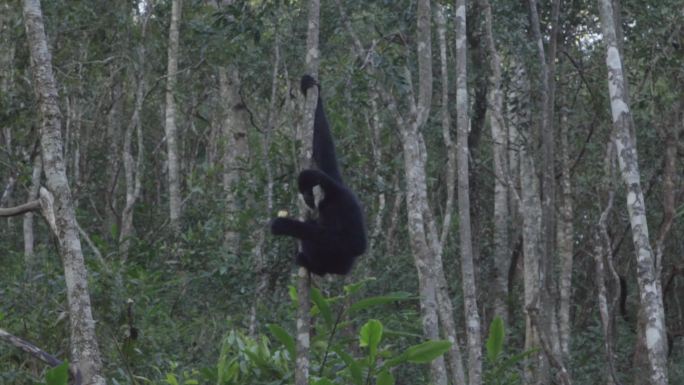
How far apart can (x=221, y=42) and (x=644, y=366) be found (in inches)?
268

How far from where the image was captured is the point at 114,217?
21.2m

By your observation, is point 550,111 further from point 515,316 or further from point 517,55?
point 515,316

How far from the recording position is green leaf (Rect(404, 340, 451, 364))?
8.31 meters

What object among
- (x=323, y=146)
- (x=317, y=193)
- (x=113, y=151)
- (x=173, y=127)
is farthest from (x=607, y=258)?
(x=113, y=151)

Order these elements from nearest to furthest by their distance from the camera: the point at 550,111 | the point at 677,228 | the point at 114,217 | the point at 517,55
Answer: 1. the point at 550,111
2. the point at 517,55
3. the point at 677,228
4. the point at 114,217

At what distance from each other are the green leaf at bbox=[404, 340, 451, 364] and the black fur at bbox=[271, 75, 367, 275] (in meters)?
0.97

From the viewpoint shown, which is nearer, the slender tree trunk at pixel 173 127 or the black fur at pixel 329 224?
the black fur at pixel 329 224

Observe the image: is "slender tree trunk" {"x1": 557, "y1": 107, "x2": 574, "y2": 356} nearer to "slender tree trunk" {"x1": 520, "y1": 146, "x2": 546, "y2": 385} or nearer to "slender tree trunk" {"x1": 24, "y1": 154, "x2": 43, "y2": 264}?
"slender tree trunk" {"x1": 520, "y1": 146, "x2": 546, "y2": 385}

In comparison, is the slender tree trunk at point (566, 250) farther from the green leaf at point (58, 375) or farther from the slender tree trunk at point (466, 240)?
the green leaf at point (58, 375)

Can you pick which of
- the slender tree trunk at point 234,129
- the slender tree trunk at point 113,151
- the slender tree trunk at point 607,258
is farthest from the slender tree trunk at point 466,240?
the slender tree trunk at point 113,151

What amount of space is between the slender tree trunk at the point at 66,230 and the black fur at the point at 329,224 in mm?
1676

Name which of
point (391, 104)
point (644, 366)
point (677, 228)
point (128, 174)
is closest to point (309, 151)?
point (391, 104)

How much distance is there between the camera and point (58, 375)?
693 centimetres

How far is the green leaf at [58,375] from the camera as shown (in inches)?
270
